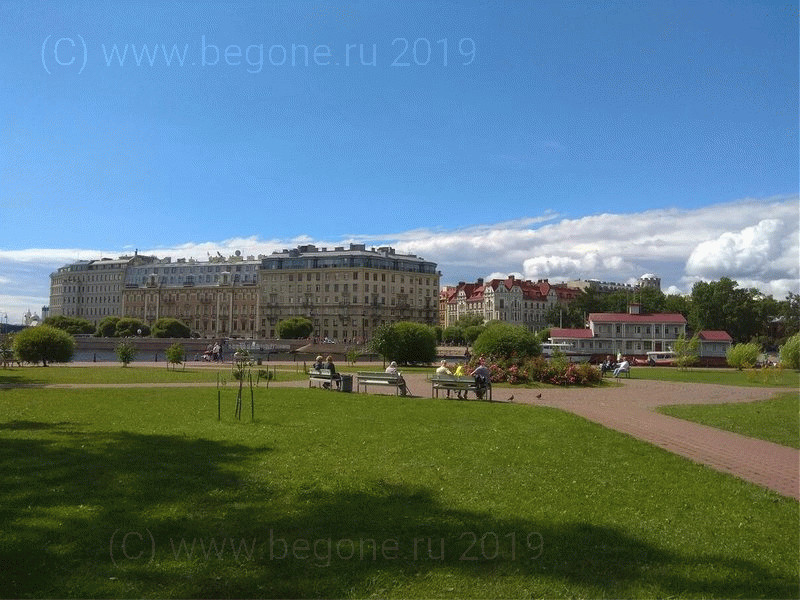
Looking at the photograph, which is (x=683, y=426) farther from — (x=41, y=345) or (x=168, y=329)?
(x=168, y=329)

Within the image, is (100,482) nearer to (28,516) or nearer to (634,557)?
(28,516)

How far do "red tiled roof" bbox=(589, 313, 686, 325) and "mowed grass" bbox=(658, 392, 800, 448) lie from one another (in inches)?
2341

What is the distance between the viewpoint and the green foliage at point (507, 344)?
32.5 metres

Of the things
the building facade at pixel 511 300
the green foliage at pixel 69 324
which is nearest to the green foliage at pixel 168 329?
the green foliage at pixel 69 324

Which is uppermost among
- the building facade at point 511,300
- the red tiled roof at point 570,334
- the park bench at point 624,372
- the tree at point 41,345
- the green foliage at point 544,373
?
the building facade at point 511,300

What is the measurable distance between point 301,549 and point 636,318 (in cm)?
8169

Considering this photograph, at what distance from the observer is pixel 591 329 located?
8169 centimetres

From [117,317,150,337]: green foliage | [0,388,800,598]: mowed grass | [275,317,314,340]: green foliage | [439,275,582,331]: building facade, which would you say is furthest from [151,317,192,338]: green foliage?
[0,388,800,598]: mowed grass

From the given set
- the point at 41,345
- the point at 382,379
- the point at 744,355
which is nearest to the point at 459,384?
the point at 382,379

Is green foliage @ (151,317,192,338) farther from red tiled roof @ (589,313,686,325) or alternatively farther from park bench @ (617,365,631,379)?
park bench @ (617,365,631,379)

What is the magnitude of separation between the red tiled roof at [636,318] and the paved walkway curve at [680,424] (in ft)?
175

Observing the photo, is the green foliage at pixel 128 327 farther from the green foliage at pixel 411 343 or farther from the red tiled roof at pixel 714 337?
the red tiled roof at pixel 714 337

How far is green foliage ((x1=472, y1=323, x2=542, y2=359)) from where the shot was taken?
Result: 107 feet

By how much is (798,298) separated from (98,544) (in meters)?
143
